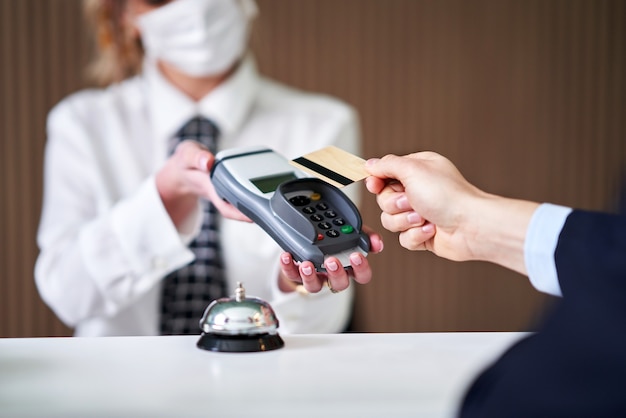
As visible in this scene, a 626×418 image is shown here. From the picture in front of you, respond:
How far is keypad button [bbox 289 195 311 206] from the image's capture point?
0.85 m

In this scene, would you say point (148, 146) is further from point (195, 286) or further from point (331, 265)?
point (331, 265)

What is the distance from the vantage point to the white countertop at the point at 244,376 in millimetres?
589

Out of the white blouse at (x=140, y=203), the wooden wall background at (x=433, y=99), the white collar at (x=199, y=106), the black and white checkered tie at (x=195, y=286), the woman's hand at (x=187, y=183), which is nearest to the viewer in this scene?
the woman's hand at (x=187, y=183)

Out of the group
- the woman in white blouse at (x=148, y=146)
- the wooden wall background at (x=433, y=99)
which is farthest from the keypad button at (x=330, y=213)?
the wooden wall background at (x=433, y=99)

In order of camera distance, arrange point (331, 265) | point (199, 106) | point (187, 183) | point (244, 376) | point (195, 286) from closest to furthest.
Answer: point (244, 376)
point (331, 265)
point (187, 183)
point (195, 286)
point (199, 106)

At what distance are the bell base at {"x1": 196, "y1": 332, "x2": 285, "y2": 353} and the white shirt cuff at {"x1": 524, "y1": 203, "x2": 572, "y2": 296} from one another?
258 millimetres

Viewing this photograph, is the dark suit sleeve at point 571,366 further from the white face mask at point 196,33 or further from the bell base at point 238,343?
the white face mask at point 196,33

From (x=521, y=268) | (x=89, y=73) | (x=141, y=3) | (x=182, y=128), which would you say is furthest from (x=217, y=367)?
(x=89, y=73)

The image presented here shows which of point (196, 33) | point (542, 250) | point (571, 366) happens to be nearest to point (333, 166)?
point (542, 250)

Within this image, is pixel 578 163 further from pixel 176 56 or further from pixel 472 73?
pixel 176 56

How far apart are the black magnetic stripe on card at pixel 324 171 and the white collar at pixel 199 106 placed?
80cm

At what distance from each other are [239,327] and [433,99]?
230 cm

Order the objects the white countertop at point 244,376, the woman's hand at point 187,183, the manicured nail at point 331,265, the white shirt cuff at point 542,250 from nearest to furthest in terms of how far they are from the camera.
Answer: the white countertop at point 244,376
the white shirt cuff at point 542,250
the manicured nail at point 331,265
the woman's hand at point 187,183

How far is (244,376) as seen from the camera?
26.4 inches
